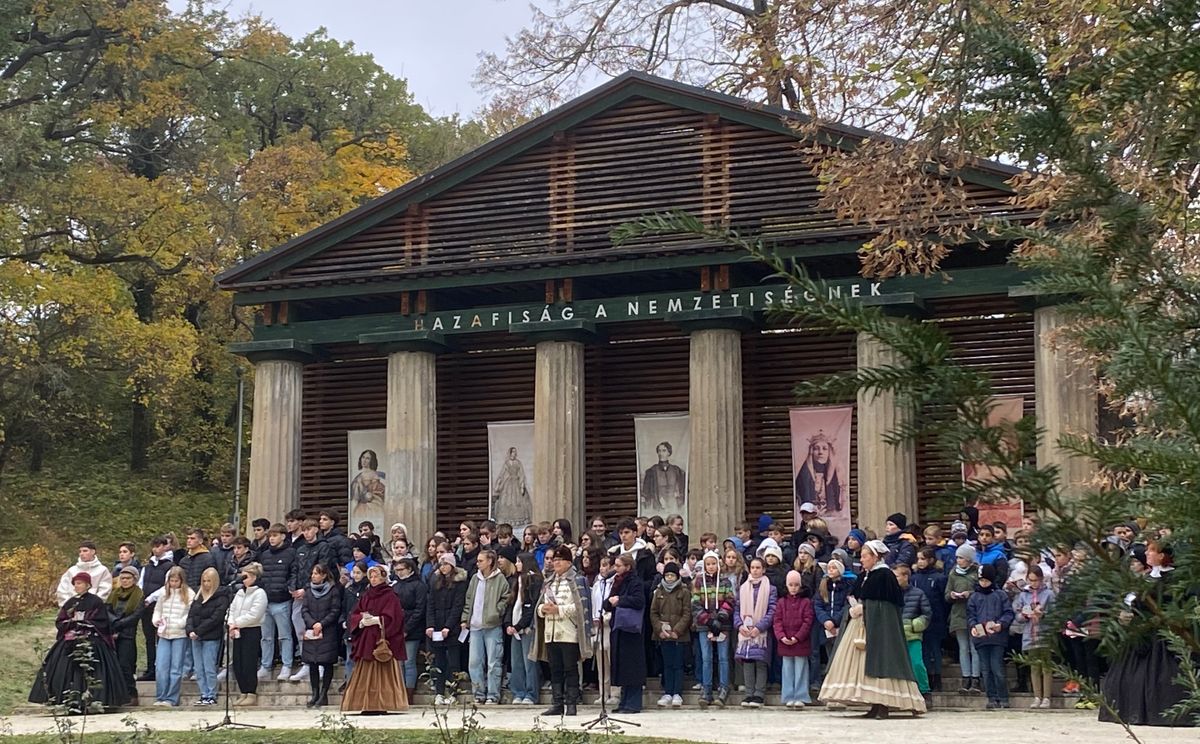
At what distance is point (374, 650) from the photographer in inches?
721

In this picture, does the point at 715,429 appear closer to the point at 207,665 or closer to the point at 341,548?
the point at 341,548

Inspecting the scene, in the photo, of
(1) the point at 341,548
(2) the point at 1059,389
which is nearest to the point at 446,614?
(1) the point at 341,548

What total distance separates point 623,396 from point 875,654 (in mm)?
13331

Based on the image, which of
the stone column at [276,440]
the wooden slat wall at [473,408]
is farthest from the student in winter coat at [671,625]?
the wooden slat wall at [473,408]

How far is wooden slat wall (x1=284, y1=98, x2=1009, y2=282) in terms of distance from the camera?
26125 mm

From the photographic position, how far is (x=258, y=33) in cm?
4234

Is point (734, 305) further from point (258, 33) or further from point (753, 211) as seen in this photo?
point (258, 33)

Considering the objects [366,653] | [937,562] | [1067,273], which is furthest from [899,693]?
[1067,273]

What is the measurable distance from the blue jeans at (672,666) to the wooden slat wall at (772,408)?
9.08 meters

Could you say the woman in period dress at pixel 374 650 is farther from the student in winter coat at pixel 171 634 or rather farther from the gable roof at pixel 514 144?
the gable roof at pixel 514 144

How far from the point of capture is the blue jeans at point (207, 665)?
2025 centimetres

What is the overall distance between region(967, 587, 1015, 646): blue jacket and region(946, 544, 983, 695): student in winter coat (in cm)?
18

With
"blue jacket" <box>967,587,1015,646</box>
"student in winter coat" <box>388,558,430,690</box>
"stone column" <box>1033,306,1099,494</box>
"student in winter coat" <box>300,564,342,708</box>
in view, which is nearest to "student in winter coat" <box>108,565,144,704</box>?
"student in winter coat" <box>300,564,342,708</box>

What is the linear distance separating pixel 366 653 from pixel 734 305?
A: 9884 millimetres
